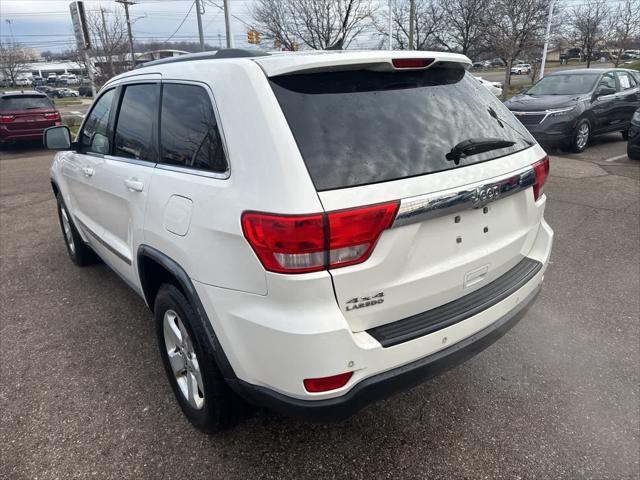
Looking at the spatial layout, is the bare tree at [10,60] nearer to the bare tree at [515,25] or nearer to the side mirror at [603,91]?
the bare tree at [515,25]

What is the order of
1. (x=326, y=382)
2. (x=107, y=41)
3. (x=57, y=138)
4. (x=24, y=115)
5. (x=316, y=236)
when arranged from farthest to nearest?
(x=107, y=41)
(x=24, y=115)
(x=57, y=138)
(x=326, y=382)
(x=316, y=236)

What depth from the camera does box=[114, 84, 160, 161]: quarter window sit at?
2.54 meters

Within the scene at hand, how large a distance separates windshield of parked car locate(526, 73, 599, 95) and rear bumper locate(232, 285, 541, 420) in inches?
395

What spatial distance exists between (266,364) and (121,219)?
1592 millimetres

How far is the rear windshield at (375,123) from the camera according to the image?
5.76 feet

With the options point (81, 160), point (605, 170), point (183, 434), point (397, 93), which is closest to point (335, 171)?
point (397, 93)

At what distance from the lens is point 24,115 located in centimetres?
1253

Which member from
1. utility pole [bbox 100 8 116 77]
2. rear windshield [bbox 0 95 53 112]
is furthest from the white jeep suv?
utility pole [bbox 100 8 116 77]

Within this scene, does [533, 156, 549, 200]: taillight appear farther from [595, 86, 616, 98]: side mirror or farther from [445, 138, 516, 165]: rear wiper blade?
[595, 86, 616, 98]: side mirror

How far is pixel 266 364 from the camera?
70.1 inches

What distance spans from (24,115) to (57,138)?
10.9 meters

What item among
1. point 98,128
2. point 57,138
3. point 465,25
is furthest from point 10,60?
point 98,128

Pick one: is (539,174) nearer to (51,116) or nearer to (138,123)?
(138,123)

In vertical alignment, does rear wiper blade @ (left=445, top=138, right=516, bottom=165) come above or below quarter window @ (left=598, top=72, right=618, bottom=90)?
above
